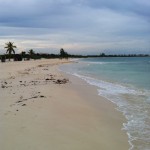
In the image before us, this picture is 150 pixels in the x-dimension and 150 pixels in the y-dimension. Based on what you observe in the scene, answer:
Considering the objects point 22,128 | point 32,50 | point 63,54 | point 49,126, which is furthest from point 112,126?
point 63,54

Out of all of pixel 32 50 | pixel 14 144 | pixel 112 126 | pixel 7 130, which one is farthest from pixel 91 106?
pixel 32 50

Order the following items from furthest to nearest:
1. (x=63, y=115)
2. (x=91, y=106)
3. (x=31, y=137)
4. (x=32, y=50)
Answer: (x=32, y=50), (x=91, y=106), (x=63, y=115), (x=31, y=137)

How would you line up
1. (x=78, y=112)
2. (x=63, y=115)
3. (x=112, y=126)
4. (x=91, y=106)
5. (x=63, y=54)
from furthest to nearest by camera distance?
(x=63, y=54), (x=91, y=106), (x=78, y=112), (x=63, y=115), (x=112, y=126)

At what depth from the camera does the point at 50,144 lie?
6.35 meters

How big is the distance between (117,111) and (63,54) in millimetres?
183520

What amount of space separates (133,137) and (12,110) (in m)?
4.10

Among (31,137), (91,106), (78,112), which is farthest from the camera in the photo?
(91,106)

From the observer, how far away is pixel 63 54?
193500 millimetres

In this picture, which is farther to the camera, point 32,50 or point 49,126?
point 32,50

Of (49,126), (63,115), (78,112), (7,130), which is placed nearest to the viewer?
(7,130)

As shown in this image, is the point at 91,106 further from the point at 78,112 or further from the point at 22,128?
the point at 22,128

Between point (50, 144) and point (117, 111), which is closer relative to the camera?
point (50, 144)

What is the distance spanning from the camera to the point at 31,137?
670 cm

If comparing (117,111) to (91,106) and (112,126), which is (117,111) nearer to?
(91,106)
